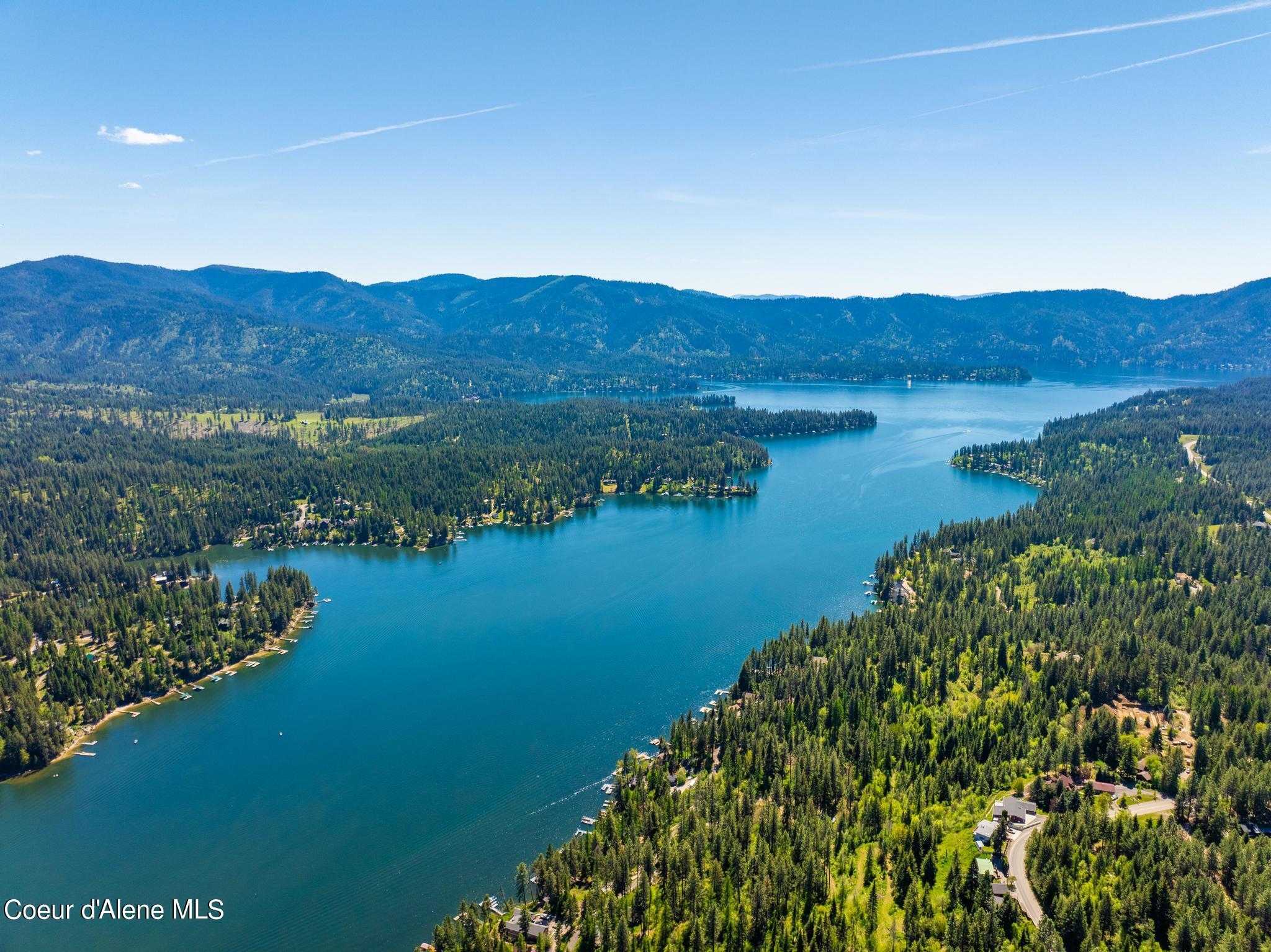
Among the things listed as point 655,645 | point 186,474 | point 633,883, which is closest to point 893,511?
point 655,645

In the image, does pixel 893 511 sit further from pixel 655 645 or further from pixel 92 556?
pixel 92 556

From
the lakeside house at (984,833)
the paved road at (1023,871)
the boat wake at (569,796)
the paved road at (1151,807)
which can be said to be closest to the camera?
the paved road at (1023,871)

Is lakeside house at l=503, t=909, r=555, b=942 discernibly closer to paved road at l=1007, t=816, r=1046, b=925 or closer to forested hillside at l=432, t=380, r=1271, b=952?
forested hillside at l=432, t=380, r=1271, b=952

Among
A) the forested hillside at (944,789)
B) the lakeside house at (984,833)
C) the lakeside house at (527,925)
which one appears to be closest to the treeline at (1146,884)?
the forested hillside at (944,789)

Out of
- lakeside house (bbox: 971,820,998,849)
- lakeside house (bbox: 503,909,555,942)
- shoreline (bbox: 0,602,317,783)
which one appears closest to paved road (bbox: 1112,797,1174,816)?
lakeside house (bbox: 971,820,998,849)

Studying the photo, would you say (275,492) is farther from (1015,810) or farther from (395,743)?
(1015,810)

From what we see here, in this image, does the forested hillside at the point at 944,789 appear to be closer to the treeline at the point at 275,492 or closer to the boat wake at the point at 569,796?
the boat wake at the point at 569,796

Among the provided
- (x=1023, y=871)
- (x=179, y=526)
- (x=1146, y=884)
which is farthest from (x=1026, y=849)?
(x=179, y=526)
